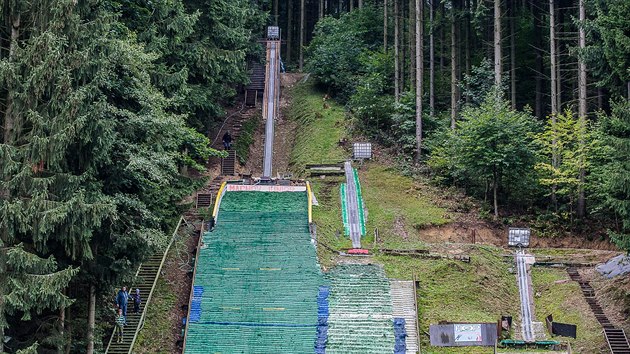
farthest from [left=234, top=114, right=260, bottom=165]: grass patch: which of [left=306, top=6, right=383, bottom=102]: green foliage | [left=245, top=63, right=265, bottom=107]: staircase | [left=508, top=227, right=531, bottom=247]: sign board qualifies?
[left=508, top=227, right=531, bottom=247]: sign board

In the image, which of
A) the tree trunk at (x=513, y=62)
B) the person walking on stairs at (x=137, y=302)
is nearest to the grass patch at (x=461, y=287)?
the person walking on stairs at (x=137, y=302)

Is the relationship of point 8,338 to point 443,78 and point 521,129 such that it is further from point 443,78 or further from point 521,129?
point 443,78

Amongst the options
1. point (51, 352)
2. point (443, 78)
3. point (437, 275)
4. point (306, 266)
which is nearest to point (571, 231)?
point (437, 275)

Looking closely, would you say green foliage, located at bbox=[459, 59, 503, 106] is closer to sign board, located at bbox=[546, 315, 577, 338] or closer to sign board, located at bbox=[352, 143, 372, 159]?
sign board, located at bbox=[352, 143, 372, 159]

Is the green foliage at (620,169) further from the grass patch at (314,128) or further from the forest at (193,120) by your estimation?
the grass patch at (314,128)

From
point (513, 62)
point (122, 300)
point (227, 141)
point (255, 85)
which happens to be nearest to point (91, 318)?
point (122, 300)

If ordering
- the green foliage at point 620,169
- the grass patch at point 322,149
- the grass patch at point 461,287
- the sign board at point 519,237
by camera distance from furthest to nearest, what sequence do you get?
the grass patch at point 322,149
the sign board at point 519,237
the grass patch at point 461,287
the green foliage at point 620,169
